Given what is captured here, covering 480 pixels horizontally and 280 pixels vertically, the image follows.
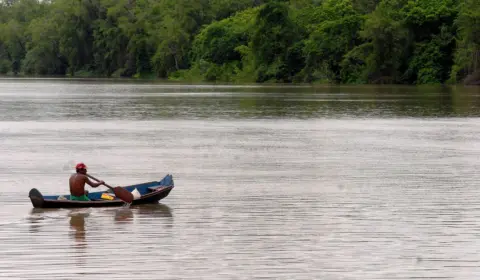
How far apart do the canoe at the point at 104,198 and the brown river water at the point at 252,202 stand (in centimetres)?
18

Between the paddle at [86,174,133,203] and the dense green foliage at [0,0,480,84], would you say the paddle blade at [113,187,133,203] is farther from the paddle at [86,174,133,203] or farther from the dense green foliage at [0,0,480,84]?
the dense green foliage at [0,0,480,84]

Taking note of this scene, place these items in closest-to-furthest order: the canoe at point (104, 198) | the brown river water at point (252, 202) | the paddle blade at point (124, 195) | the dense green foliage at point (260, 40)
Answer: the brown river water at point (252, 202), the canoe at point (104, 198), the paddle blade at point (124, 195), the dense green foliage at point (260, 40)

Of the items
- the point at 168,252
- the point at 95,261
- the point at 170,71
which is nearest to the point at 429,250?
the point at 168,252

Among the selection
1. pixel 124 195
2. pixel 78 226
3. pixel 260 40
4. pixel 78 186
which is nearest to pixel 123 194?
pixel 124 195

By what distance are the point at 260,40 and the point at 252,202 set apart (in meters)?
101

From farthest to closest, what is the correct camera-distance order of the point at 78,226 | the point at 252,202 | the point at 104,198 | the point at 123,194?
the point at 252,202 < the point at 104,198 < the point at 123,194 < the point at 78,226

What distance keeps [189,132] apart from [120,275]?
26.2 m

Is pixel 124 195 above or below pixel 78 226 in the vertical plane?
above

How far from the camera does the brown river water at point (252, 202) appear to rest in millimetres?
13477

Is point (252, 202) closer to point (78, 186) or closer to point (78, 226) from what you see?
point (78, 186)

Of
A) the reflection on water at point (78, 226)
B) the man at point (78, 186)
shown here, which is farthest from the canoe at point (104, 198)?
the reflection on water at point (78, 226)

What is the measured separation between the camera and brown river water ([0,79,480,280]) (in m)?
13.5

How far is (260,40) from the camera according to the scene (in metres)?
120

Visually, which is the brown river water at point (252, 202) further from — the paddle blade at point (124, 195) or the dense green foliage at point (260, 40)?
the dense green foliage at point (260, 40)
